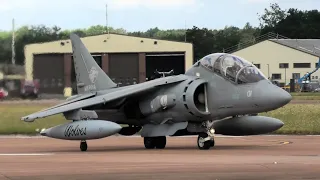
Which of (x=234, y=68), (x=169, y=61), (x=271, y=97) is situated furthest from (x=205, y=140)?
(x=169, y=61)

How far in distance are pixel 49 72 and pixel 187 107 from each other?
12.7 meters

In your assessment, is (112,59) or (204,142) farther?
(112,59)

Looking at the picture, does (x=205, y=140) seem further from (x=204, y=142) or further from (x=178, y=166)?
(x=178, y=166)

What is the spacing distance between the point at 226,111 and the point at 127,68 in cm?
1984

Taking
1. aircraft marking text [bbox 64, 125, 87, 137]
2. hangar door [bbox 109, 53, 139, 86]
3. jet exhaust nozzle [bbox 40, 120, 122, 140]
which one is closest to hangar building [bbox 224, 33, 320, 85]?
hangar door [bbox 109, 53, 139, 86]

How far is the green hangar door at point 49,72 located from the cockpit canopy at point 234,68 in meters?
12.0

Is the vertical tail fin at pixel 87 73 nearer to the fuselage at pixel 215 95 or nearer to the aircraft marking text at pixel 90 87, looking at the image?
the aircraft marking text at pixel 90 87

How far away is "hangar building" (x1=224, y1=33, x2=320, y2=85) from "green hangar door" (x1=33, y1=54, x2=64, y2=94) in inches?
2121

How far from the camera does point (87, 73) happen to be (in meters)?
25.3

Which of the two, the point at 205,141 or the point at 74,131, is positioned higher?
the point at 74,131

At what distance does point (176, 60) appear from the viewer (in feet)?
155

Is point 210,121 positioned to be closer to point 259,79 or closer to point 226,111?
point 226,111

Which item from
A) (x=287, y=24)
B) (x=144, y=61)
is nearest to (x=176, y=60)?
(x=144, y=61)

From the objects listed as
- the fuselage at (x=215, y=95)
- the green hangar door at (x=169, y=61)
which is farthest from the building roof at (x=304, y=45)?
the fuselage at (x=215, y=95)
